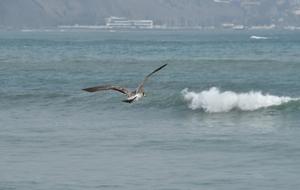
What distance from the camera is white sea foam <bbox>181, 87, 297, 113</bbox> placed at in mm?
40219

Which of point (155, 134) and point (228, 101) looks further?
point (228, 101)

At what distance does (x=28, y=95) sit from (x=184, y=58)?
3570cm

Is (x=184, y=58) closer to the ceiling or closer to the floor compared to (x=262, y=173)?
closer to the floor

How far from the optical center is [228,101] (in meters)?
41.5

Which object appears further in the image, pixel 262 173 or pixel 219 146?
pixel 219 146

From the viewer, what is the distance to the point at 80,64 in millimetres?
73188

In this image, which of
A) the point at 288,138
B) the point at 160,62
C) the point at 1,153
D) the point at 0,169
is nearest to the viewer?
the point at 0,169

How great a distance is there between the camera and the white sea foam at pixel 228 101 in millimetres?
40219

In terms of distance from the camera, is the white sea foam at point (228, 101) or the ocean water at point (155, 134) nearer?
the ocean water at point (155, 134)

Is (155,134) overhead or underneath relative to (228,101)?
overhead

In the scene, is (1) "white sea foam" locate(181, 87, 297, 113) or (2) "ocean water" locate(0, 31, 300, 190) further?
(1) "white sea foam" locate(181, 87, 297, 113)

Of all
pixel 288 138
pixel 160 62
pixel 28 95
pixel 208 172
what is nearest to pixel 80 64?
pixel 160 62

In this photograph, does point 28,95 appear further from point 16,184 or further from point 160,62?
point 160,62

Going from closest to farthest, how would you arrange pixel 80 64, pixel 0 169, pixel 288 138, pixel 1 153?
pixel 0 169
pixel 1 153
pixel 288 138
pixel 80 64
